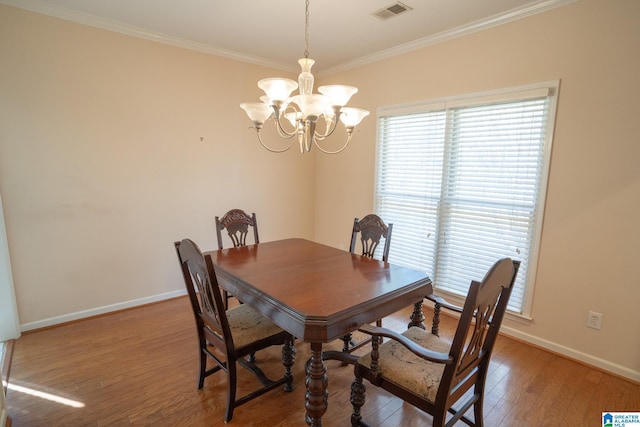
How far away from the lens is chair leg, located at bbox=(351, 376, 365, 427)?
5.37 ft

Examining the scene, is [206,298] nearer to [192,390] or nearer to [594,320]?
[192,390]

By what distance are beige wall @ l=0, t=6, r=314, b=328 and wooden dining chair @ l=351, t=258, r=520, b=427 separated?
8.55 ft

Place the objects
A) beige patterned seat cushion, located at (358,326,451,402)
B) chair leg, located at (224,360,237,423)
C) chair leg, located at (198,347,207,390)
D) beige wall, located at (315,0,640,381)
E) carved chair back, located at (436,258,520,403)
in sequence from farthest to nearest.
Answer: beige wall, located at (315,0,640,381) < chair leg, located at (198,347,207,390) < chair leg, located at (224,360,237,423) < beige patterned seat cushion, located at (358,326,451,402) < carved chair back, located at (436,258,520,403)

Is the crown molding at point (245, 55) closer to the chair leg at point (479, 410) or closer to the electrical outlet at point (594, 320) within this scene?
the electrical outlet at point (594, 320)

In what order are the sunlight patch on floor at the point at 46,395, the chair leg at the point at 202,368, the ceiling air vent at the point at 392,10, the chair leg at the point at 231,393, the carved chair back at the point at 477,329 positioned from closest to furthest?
the carved chair back at the point at 477,329 → the chair leg at the point at 231,393 → the sunlight patch on floor at the point at 46,395 → the chair leg at the point at 202,368 → the ceiling air vent at the point at 392,10

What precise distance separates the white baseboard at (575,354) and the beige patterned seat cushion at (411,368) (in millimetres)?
1422

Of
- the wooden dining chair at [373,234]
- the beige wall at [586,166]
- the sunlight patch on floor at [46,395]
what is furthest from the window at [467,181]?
the sunlight patch on floor at [46,395]

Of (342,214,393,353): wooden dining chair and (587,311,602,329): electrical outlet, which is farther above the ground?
(342,214,393,353): wooden dining chair

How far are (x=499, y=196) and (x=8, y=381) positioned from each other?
3854 millimetres

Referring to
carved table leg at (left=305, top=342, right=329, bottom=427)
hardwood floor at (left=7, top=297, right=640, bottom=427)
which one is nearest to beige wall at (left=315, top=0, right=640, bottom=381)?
hardwood floor at (left=7, top=297, right=640, bottom=427)

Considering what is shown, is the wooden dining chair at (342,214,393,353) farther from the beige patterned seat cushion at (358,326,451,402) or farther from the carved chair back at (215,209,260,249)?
the carved chair back at (215,209,260,249)

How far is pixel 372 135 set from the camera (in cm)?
367

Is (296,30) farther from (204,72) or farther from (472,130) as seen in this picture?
(472,130)

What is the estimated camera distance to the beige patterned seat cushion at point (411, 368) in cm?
141
